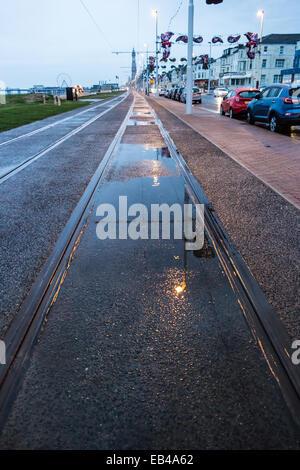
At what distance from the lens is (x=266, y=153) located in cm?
1009

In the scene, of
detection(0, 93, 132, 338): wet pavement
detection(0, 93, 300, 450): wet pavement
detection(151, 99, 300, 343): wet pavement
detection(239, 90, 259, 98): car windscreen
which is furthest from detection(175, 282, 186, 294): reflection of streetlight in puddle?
detection(239, 90, 259, 98): car windscreen

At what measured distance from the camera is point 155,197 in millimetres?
6203

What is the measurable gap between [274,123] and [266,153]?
532 centimetres

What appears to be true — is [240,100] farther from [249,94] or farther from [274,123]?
[274,123]

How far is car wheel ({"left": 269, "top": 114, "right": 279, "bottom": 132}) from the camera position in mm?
14399

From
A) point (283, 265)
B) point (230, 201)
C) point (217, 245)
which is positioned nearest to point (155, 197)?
point (230, 201)

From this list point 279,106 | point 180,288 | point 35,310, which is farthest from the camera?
point 279,106

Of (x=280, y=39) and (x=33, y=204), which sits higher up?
(x=280, y=39)

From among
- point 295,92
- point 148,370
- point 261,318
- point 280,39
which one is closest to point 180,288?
point 261,318

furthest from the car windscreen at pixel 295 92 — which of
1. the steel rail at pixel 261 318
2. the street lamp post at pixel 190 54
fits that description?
the steel rail at pixel 261 318

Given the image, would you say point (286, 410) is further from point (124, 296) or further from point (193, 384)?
point (124, 296)

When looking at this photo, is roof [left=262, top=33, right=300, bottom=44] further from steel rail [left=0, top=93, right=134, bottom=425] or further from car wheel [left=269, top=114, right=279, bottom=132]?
steel rail [left=0, top=93, right=134, bottom=425]

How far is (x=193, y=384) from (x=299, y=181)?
5943 mm

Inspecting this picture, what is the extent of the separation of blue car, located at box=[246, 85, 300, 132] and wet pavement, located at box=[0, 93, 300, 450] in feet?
38.7
